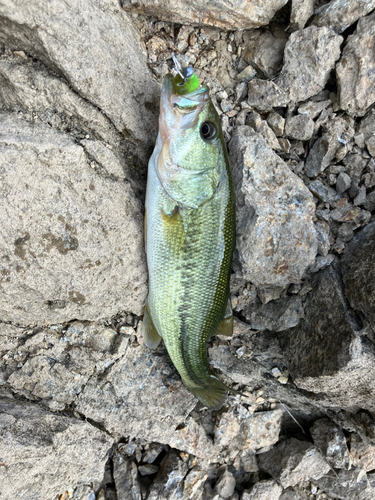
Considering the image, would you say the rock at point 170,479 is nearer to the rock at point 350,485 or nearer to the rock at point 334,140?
the rock at point 350,485

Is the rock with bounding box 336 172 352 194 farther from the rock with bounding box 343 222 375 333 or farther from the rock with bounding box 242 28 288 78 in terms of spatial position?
the rock with bounding box 242 28 288 78

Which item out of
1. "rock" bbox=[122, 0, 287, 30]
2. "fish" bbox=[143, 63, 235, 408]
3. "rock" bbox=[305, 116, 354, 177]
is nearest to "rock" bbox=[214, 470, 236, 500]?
"fish" bbox=[143, 63, 235, 408]

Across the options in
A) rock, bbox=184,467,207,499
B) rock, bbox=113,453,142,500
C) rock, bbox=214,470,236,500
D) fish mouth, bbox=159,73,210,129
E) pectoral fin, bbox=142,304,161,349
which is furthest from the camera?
rock, bbox=214,470,236,500

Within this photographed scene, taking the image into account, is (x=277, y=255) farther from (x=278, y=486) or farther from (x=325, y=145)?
(x=278, y=486)

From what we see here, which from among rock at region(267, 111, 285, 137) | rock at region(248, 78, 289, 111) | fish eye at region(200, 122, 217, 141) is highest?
rock at region(248, 78, 289, 111)

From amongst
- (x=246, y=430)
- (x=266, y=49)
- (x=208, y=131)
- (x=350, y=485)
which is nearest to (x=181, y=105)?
(x=208, y=131)

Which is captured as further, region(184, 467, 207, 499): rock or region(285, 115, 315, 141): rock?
region(184, 467, 207, 499): rock

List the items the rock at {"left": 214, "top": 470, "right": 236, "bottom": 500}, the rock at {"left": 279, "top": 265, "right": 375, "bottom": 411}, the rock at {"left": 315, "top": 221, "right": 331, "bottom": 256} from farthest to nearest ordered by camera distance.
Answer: the rock at {"left": 214, "top": 470, "right": 236, "bottom": 500} < the rock at {"left": 315, "top": 221, "right": 331, "bottom": 256} < the rock at {"left": 279, "top": 265, "right": 375, "bottom": 411}
